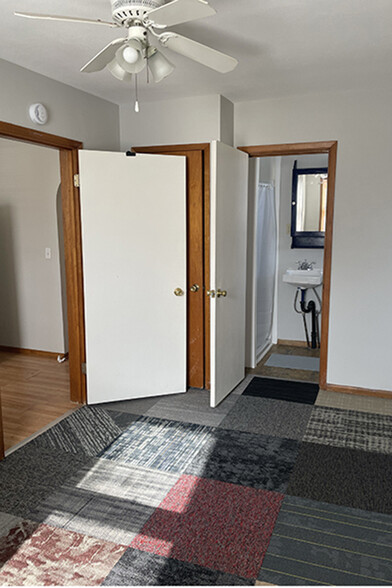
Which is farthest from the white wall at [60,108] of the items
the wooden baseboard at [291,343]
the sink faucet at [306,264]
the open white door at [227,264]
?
the wooden baseboard at [291,343]

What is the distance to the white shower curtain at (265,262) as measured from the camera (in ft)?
15.5

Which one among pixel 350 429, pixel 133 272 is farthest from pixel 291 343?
pixel 133 272

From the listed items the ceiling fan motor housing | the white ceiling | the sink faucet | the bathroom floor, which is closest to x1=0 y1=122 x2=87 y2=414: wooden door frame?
the white ceiling

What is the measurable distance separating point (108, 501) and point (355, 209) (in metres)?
2.76

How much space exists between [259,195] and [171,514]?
324 cm

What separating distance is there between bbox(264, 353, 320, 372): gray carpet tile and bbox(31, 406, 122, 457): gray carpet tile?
196cm

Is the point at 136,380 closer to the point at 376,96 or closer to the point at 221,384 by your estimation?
the point at 221,384

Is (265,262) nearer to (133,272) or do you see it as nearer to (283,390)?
(283,390)

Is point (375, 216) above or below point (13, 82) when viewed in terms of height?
below

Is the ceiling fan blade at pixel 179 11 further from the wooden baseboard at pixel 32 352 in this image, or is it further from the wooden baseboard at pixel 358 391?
the wooden baseboard at pixel 32 352

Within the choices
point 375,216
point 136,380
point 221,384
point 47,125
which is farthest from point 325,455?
point 47,125

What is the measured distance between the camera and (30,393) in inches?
153

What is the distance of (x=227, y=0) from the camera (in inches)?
79.1

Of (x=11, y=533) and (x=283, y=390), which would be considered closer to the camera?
(x=11, y=533)
